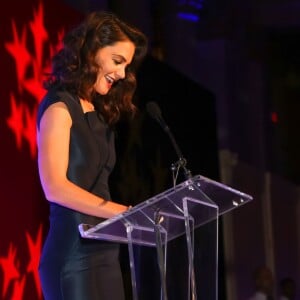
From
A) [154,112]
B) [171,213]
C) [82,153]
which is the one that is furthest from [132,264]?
[154,112]

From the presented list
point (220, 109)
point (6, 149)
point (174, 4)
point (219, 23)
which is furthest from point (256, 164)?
point (6, 149)

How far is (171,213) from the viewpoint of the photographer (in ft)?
6.84

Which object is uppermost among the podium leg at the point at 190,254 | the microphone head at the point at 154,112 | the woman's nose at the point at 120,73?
the woman's nose at the point at 120,73

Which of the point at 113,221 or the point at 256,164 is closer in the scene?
the point at 113,221

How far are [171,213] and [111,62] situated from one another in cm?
46

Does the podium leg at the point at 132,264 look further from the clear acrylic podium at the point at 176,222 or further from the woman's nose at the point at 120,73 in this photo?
the woman's nose at the point at 120,73

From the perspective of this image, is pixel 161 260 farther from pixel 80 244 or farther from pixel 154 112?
pixel 154 112

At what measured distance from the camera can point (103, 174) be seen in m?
2.16

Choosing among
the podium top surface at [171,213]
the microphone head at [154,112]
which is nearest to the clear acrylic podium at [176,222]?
the podium top surface at [171,213]

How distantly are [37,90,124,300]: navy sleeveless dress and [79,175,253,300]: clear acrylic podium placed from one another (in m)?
0.08

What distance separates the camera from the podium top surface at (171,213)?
6.23ft

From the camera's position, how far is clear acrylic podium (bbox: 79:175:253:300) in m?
1.92

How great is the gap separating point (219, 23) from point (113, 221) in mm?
6120

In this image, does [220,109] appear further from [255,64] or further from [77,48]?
[77,48]
